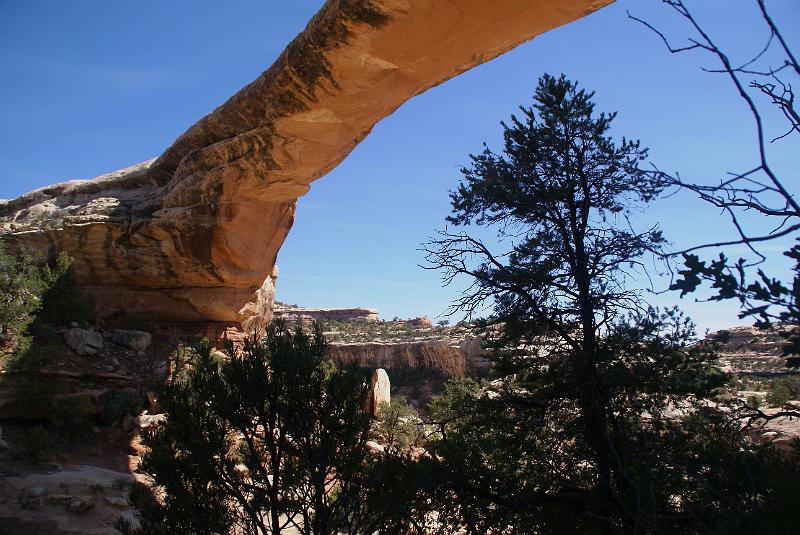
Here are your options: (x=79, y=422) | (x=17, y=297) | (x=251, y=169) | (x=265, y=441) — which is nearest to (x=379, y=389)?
(x=251, y=169)

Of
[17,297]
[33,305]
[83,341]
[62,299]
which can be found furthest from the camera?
[62,299]

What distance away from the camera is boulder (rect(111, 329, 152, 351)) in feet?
42.5

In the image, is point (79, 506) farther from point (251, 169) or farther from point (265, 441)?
point (251, 169)

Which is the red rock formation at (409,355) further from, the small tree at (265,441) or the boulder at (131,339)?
the small tree at (265,441)

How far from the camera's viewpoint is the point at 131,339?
42.8 ft

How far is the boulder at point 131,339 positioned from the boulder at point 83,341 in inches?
28.6

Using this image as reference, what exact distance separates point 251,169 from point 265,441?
804 centimetres

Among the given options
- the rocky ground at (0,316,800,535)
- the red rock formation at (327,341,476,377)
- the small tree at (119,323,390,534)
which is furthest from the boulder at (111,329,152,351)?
the red rock formation at (327,341,476,377)

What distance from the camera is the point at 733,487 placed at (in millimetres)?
4422

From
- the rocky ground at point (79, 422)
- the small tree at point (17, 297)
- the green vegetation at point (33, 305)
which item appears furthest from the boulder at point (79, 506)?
the small tree at point (17, 297)

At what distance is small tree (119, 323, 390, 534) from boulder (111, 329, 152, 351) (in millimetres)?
8457

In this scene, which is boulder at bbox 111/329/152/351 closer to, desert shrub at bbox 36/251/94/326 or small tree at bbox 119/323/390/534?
desert shrub at bbox 36/251/94/326

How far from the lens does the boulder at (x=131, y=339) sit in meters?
12.9

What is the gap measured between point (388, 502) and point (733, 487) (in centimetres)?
318
